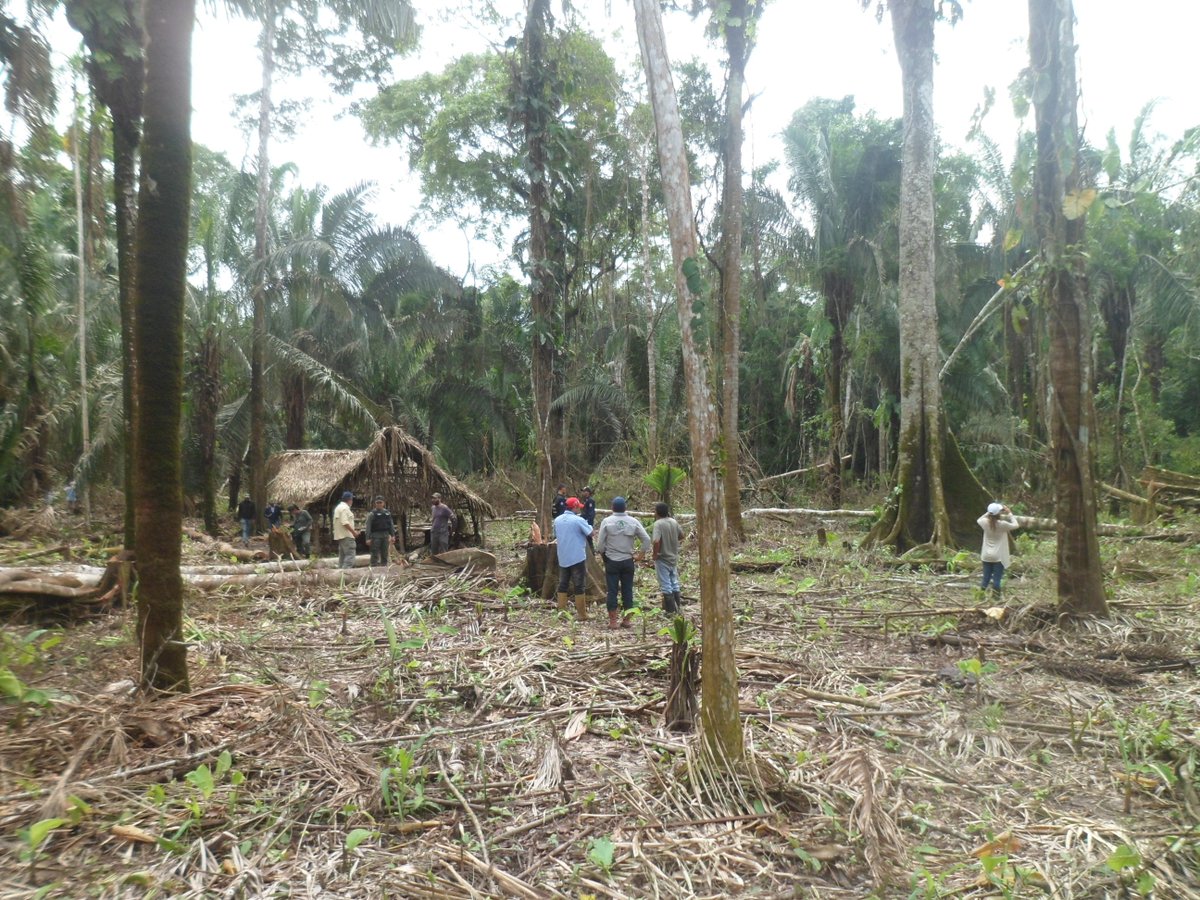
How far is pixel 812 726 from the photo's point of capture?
19.1 feet

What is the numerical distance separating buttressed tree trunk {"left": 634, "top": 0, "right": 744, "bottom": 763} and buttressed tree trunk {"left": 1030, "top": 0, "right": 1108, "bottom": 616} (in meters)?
5.32

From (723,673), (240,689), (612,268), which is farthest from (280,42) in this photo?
(612,268)

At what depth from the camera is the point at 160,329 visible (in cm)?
581

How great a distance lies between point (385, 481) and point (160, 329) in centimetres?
1241

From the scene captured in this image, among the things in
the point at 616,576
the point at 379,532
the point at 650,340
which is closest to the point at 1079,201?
the point at 616,576

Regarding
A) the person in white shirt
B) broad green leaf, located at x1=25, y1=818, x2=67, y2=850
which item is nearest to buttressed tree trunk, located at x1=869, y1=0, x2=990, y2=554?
the person in white shirt

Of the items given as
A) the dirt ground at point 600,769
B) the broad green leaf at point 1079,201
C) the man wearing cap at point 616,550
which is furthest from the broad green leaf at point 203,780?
the broad green leaf at point 1079,201

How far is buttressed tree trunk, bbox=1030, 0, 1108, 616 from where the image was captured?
828cm

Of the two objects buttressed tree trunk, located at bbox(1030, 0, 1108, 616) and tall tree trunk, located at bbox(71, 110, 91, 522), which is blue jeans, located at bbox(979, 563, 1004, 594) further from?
tall tree trunk, located at bbox(71, 110, 91, 522)

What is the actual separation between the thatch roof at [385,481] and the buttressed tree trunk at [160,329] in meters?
11.8

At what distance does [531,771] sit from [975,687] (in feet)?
12.3

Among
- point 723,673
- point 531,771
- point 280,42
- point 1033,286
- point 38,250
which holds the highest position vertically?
point 280,42

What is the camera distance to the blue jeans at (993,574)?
10156 millimetres

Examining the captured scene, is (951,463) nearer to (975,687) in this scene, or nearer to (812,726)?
(975,687)
